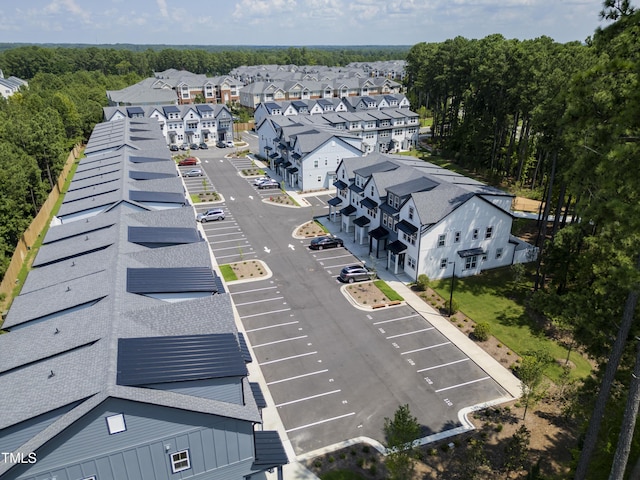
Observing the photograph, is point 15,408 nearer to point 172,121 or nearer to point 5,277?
point 5,277

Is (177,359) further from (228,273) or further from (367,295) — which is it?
(228,273)

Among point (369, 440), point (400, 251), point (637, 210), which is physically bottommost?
point (369, 440)

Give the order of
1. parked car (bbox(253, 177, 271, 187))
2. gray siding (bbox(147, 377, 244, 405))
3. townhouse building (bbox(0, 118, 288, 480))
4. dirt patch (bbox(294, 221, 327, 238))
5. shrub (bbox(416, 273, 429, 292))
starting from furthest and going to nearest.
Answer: parked car (bbox(253, 177, 271, 187)) → dirt patch (bbox(294, 221, 327, 238)) → shrub (bbox(416, 273, 429, 292)) → gray siding (bbox(147, 377, 244, 405)) → townhouse building (bbox(0, 118, 288, 480))

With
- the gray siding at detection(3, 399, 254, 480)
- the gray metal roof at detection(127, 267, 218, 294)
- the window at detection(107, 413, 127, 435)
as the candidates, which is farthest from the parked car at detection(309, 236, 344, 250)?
the window at detection(107, 413, 127, 435)

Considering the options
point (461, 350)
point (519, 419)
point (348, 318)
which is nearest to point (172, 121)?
point (348, 318)

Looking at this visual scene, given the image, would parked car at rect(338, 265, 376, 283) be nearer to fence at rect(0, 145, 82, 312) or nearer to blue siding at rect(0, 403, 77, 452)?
blue siding at rect(0, 403, 77, 452)

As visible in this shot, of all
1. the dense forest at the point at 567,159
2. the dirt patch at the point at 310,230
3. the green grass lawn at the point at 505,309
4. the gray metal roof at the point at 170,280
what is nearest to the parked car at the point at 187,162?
the dense forest at the point at 567,159
